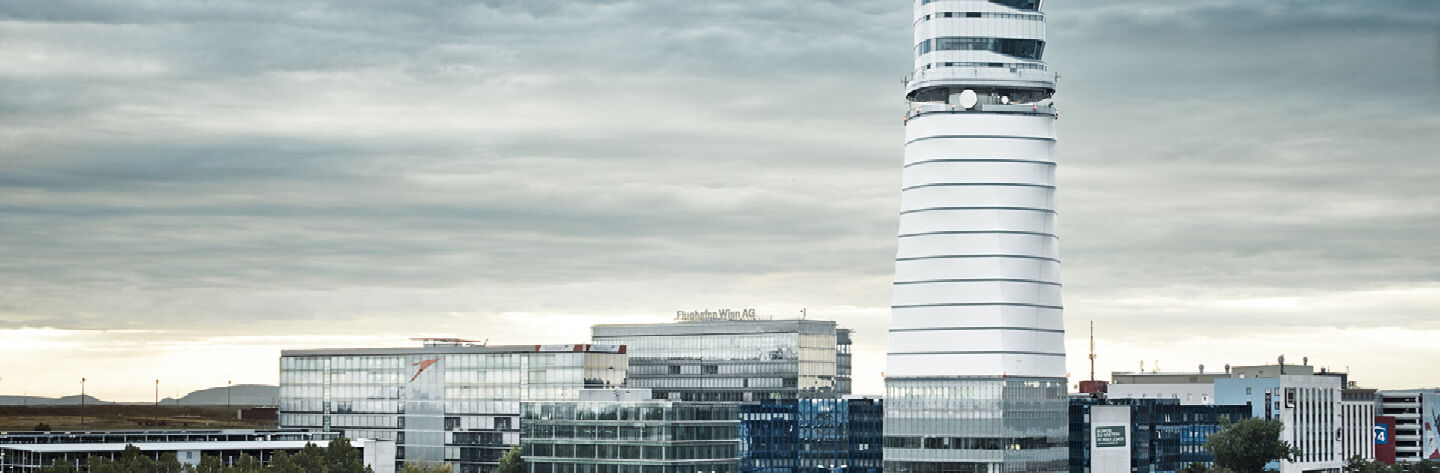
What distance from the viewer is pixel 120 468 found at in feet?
644

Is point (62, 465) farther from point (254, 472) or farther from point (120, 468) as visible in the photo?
point (254, 472)

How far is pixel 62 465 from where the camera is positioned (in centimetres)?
19975

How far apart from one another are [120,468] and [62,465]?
835cm

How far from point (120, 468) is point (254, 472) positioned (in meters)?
14.3

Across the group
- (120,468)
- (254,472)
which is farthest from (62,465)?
(254,472)

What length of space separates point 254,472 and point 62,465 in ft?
71.1

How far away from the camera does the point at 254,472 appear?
199250 mm
